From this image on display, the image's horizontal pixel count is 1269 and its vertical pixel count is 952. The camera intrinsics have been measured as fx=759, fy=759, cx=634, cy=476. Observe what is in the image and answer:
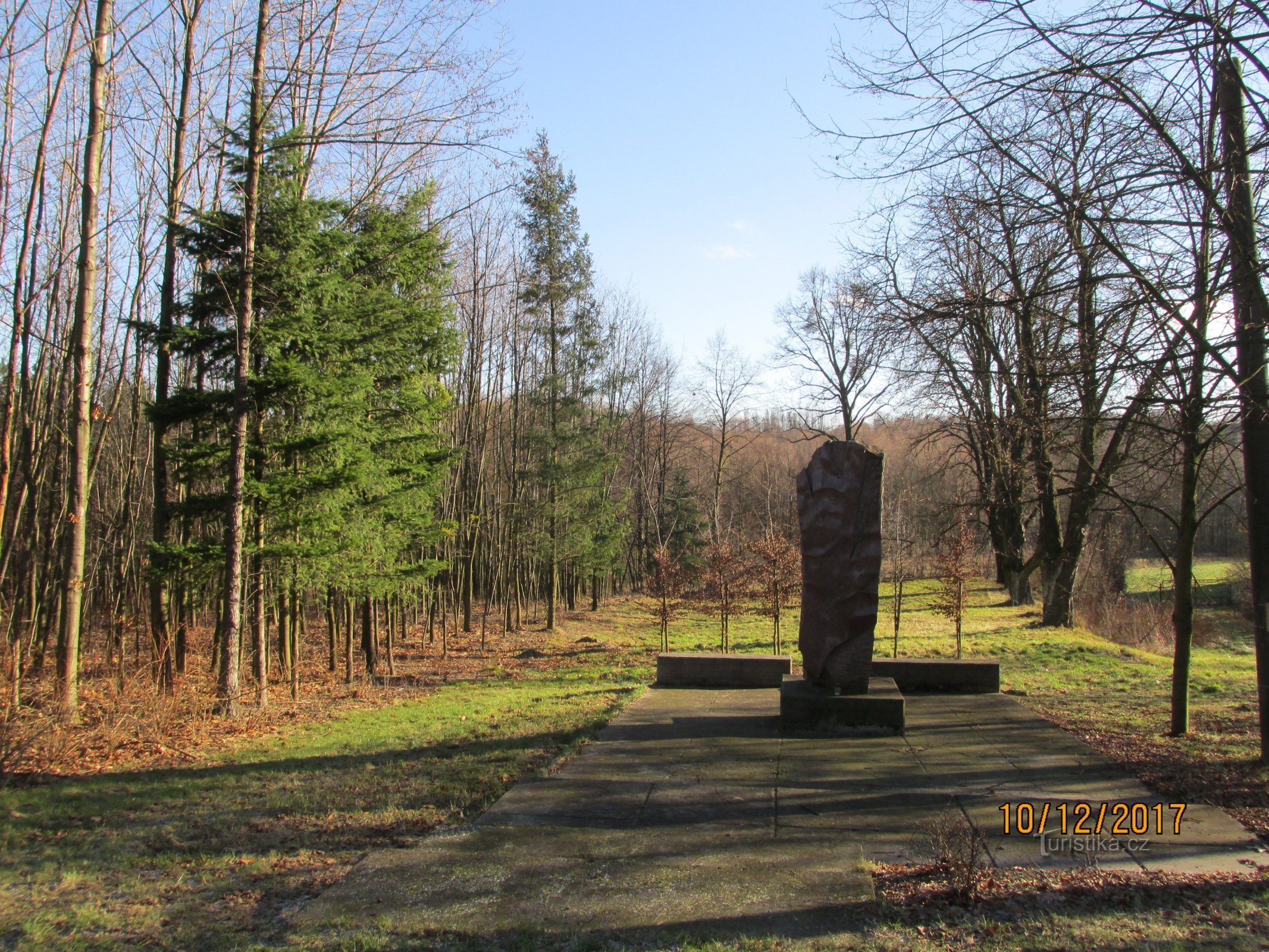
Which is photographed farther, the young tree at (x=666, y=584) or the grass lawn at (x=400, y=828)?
the young tree at (x=666, y=584)

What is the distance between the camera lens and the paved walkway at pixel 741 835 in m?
3.85

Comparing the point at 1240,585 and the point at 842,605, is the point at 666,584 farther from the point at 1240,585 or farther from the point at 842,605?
the point at 1240,585

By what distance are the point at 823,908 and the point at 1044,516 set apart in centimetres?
1742

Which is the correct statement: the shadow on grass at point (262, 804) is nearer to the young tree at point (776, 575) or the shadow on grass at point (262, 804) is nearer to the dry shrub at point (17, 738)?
the dry shrub at point (17, 738)

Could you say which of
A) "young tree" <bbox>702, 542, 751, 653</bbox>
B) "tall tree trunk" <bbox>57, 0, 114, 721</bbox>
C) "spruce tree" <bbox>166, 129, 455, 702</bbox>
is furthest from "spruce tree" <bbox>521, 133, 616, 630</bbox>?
"tall tree trunk" <bbox>57, 0, 114, 721</bbox>

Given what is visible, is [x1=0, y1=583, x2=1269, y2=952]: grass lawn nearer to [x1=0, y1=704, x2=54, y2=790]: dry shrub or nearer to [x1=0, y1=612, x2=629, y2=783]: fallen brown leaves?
[x1=0, y1=704, x2=54, y2=790]: dry shrub

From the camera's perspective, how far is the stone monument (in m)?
7.52

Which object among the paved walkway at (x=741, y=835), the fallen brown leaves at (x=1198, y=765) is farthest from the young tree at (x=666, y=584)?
the fallen brown leaves at (x=1198, y=765)

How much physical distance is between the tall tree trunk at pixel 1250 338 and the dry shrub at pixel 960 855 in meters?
3.46

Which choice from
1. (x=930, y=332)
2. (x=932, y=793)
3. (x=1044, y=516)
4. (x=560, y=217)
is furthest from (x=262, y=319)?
(x=1044, y=516)

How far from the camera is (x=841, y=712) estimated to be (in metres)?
7.50

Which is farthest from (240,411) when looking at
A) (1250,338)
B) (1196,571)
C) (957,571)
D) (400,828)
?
(1196,571)

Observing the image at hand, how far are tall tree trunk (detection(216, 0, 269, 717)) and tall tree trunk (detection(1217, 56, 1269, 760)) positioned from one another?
9.71 m
